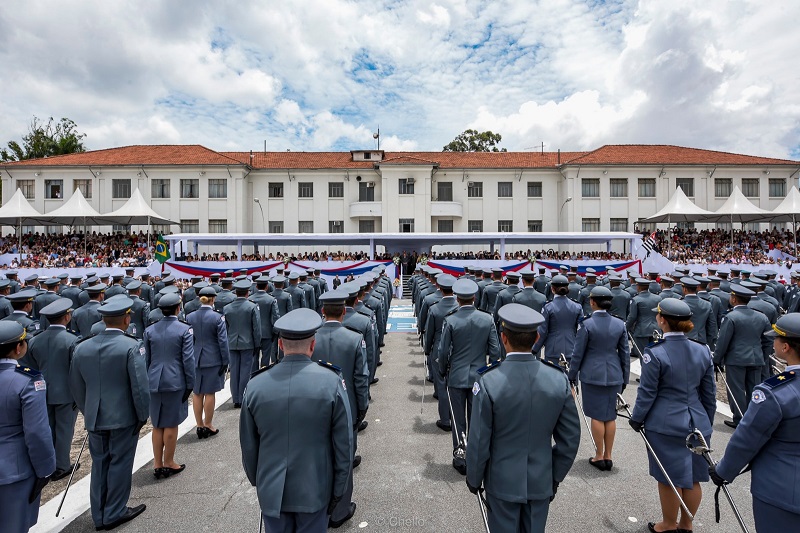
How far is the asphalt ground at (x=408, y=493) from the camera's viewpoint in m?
4.06

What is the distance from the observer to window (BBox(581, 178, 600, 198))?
35594 millimetres

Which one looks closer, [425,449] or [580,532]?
[580,532]

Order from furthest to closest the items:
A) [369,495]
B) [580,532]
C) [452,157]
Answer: [452,157], [369,495], [580,532]

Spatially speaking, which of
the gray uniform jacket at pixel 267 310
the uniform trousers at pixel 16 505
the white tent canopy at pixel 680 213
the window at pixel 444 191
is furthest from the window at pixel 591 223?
the uniform trousers at pixel 16 505

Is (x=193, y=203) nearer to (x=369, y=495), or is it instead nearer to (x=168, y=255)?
(x=168, y=255)


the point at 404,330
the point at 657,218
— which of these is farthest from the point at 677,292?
the point at 657,218

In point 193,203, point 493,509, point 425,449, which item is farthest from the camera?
point 193,203

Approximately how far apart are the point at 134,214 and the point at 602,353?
94.4 feet

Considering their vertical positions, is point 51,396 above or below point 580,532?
above

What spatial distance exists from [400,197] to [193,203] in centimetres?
1624

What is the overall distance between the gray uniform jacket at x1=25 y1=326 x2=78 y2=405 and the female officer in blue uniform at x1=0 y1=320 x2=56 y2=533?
2.08 metres

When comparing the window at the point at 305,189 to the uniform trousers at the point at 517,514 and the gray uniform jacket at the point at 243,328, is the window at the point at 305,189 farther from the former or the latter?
the uniform trousers at the point at 517,514

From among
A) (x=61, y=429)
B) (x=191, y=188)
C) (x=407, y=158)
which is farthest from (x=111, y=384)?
(x=191, y=188)

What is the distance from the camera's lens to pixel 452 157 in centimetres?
3869
